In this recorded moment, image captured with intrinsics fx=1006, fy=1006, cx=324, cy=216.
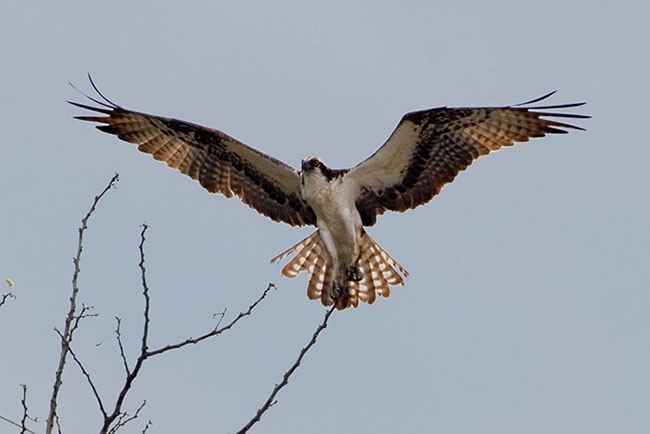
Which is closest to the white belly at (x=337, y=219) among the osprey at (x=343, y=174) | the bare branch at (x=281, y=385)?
the osprey at (x=343, y=174)

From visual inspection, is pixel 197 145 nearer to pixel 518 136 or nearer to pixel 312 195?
pixel 312 195

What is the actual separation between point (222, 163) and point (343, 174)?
4.26 feet

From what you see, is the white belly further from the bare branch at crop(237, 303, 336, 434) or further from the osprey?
the bare branch at crop(237, 303, 336, 434)

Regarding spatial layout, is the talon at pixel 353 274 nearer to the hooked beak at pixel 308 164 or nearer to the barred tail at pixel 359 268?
the barred tail at pixel 359 268

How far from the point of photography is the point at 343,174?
9.96m

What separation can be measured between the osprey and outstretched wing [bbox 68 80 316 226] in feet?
0.03

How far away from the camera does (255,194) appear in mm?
10398

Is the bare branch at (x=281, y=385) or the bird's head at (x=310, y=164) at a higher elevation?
the bird's head at (x=310, y=164)

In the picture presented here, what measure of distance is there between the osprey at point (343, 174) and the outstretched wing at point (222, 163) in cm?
1

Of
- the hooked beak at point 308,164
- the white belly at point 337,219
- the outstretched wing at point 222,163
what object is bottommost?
the white belly at point 337,219

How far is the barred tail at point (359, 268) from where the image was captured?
10266 millimetres

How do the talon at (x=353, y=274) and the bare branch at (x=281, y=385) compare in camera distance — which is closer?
the bare branch at (x=281, y=385)

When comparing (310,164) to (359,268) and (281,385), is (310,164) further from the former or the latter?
(281,385)

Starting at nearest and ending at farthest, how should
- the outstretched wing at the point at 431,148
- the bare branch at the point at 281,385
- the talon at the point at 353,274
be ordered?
the bare branch at the point at 281,385, the outstretched wing at the point at 431,148, the talon at the point at 353,274
